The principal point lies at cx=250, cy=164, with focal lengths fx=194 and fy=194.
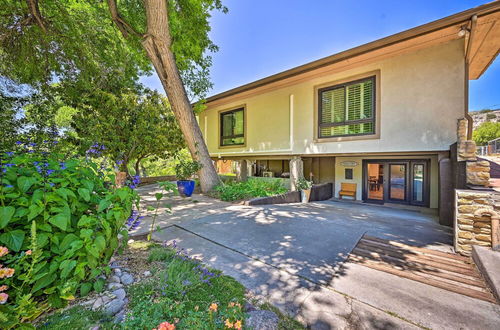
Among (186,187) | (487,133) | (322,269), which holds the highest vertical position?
(487,133)

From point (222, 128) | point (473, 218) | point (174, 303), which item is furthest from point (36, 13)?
point (473, 218)

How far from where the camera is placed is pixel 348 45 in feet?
18.1

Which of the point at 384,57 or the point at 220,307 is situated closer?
the point at 220,307

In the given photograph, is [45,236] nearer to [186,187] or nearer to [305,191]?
[186,187]

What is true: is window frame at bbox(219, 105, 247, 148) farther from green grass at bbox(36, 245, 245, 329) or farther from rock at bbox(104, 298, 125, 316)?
rock at bbox(104, 298, 125, 316)

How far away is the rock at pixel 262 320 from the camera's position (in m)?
1.55

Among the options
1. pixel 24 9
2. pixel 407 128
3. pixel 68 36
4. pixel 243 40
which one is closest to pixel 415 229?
pixel 407 128

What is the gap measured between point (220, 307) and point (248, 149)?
7339mm

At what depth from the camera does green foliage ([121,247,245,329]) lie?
1429 mm

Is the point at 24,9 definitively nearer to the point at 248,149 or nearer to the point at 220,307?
the point at 248,149

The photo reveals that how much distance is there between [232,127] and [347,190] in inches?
243

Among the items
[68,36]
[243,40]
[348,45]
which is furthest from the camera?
[243,40]

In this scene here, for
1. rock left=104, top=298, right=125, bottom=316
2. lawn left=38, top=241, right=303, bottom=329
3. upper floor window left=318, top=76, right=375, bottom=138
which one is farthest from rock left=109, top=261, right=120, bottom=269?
upper floor window left=318, top=76, right=375, bottom=138

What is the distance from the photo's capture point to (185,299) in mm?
1699
